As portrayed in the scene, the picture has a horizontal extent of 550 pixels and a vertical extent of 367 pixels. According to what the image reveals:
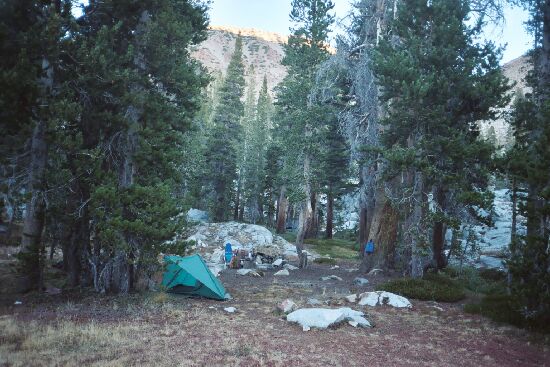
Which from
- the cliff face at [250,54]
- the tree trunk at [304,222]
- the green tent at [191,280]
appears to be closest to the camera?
the green tent at [191,280]

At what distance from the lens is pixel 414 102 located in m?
12.6

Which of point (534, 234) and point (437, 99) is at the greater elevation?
point (437, 99)

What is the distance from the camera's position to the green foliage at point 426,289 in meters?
12.7

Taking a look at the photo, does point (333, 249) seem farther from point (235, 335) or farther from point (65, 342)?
point (65, 342)

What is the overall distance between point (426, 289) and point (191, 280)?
801cm

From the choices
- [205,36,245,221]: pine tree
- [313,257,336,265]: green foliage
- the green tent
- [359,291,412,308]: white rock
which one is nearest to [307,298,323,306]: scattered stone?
[359,291,412,308]: white rock

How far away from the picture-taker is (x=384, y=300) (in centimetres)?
1205

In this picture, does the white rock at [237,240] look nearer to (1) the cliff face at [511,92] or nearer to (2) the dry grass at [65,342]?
(1) the cliff face at [511,92]

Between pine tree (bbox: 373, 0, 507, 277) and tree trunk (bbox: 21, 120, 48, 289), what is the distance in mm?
10392

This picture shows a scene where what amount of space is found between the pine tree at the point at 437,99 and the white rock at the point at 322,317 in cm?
445

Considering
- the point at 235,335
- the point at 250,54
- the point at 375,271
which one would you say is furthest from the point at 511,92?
the point at 250,54

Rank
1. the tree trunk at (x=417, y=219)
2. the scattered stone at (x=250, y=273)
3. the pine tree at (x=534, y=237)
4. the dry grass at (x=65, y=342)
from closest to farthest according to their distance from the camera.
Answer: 1. the dry grass at (x=65, y=342)
2. the pine tree at (x=534, y=237)
3. the tree trunk at (x=417, y=219)
4. the scattered stone at (x=250, y=273)

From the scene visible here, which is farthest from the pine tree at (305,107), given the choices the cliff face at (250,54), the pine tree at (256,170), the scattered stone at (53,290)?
the cliff face at (250,54)

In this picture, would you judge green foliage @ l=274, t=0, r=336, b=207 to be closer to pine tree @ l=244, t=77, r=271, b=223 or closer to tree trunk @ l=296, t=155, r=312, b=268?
tree trunk @ l=296, t=155, r=312, b=268
